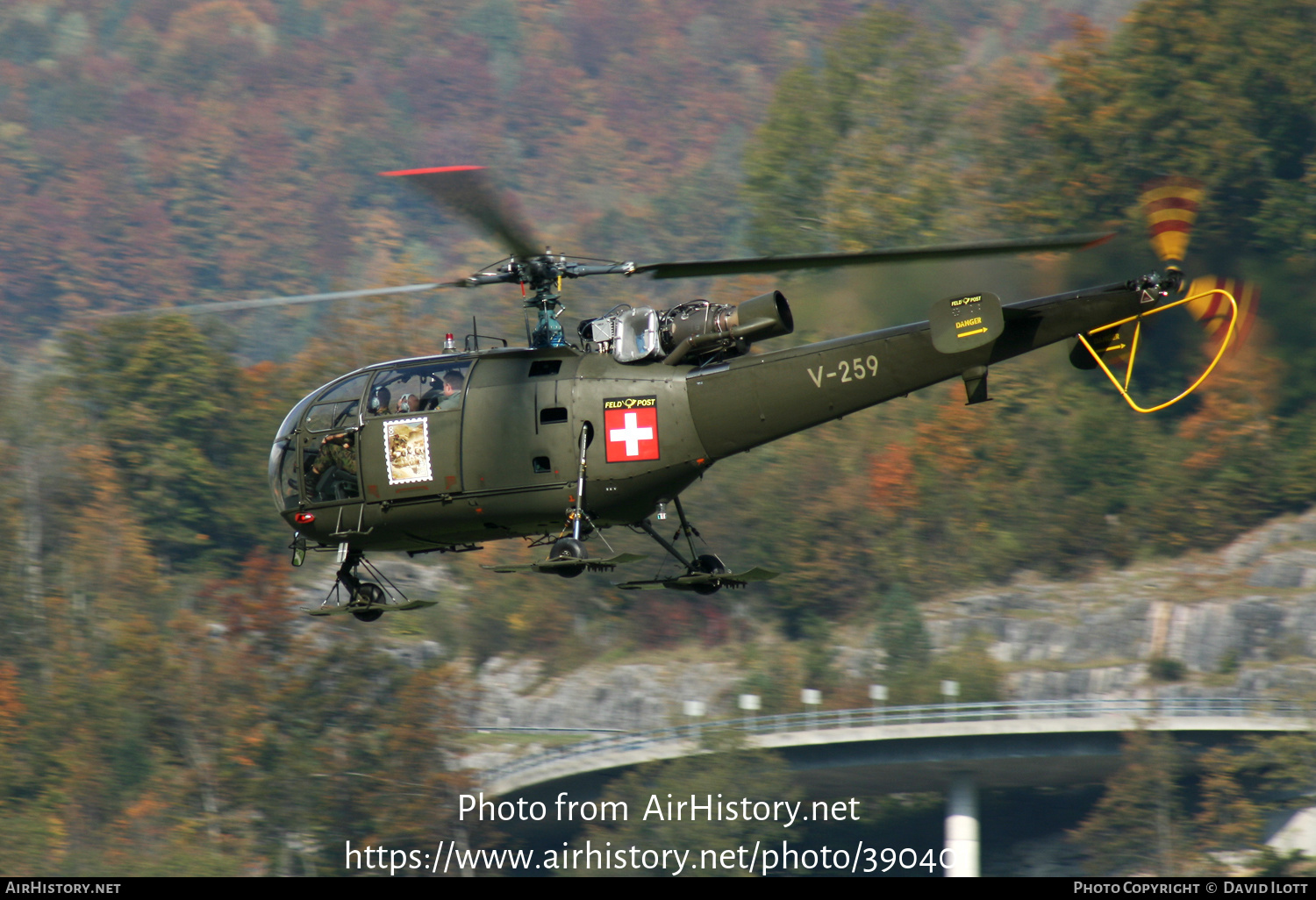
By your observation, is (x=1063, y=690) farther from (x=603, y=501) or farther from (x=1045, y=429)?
(x=603, y=501)

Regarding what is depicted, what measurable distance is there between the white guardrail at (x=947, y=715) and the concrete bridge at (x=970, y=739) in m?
0.05

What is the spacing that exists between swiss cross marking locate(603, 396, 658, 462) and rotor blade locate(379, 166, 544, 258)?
2.77 metres

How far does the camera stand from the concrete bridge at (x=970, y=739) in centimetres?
5403

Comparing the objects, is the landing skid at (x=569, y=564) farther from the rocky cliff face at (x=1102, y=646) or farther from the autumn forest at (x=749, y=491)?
the rocky cliff face at (x=1102, y=646)

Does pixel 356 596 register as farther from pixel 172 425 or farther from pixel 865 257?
pixel 172 425

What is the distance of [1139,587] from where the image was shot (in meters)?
68.1

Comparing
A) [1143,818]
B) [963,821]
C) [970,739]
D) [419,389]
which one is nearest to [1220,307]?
[419,389]

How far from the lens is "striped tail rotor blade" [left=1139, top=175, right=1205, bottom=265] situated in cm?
1862

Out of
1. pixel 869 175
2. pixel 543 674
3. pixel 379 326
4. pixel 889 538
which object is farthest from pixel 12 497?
pixel 869 175

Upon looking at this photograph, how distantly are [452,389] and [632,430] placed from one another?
2.91 metres

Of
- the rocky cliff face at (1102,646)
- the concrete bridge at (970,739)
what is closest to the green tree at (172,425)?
the rocky cliff face at (1102,646)

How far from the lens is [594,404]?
848 inches

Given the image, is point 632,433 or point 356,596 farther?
point 356,596

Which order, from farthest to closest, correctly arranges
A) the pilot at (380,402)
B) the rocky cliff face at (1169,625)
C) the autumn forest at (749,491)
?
1. the autumn forest at (749,491)
2. the rocky cliff face at (1169,625)
3. the pilot at (380,402)
